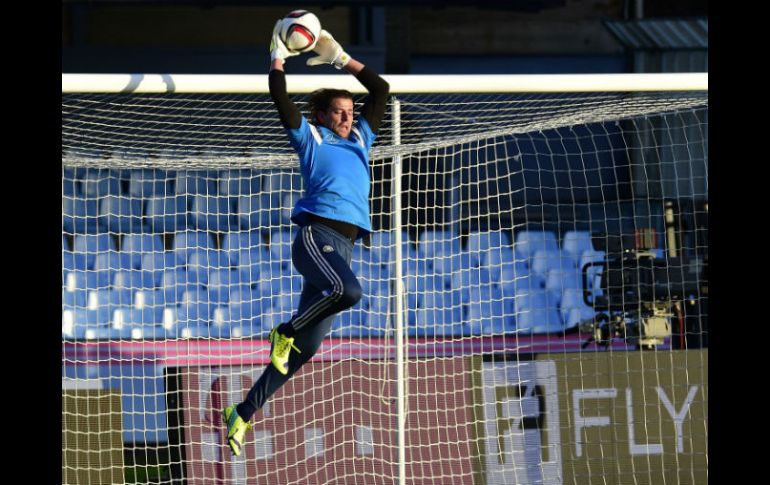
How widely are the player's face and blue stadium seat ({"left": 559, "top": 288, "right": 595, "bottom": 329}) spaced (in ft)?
17.4

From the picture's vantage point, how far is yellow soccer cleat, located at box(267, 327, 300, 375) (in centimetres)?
498

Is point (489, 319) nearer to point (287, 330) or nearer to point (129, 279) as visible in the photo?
point (129, 279)

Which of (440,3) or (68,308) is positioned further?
(440,3)

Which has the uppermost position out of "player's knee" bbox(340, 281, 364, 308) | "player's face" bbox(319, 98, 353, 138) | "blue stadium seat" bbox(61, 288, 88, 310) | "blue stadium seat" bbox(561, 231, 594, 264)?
"player's face" bbox(319, 98, 353, 138)

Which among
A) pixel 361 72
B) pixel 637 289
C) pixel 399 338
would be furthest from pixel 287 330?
pixel 637 289

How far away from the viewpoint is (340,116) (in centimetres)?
512

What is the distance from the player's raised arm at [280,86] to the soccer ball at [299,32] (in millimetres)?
41

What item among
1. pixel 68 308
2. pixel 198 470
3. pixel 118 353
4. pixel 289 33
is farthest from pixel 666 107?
pixel 68 308

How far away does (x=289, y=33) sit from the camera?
482 centimetres

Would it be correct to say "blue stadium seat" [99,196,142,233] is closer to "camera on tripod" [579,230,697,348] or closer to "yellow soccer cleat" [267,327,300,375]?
"camera on tripod" [579,230,697,348]

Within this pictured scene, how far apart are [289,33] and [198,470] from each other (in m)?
3.27

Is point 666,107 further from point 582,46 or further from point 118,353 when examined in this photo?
point 582,46

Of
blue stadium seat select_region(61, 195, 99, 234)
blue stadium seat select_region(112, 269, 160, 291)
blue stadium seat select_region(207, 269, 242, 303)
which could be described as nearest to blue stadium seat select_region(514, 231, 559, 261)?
blue stadium seat select_region(207, 269, 242, 303)

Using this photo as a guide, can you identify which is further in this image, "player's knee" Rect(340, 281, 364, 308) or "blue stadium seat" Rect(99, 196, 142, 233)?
"blue stadium seat" Rect(99, 196, 142, 233)
